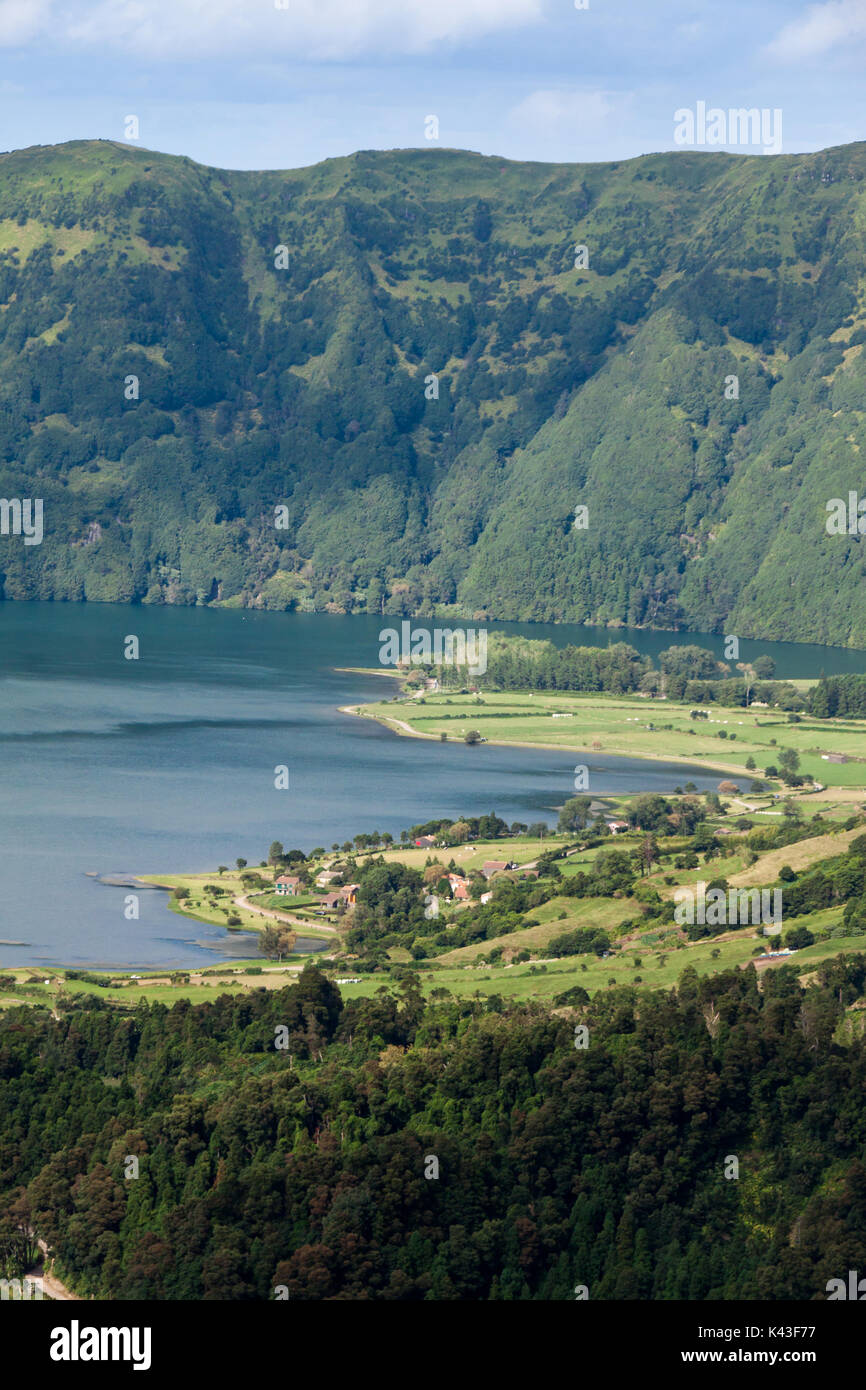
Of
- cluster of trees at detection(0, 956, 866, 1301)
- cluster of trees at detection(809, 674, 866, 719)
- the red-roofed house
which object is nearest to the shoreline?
cluster of trees at detection(809, 674, 866, 719)

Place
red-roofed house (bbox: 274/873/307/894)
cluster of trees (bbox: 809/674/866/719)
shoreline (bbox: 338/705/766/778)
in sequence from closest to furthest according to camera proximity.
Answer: red-roofed house (bbox: 274/873/307/894) → shoreline (bbox: 338/705/766/778) → cluster of trees (bbox: 809/674/866/719)

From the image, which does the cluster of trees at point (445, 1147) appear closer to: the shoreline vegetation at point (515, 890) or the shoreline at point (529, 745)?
the shoreline vegetation at point (515, 890)

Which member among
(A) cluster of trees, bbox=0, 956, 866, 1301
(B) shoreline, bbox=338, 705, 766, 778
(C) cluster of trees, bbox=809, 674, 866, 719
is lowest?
(A) cluster of trees, bbox=0, 956, 866, 1301

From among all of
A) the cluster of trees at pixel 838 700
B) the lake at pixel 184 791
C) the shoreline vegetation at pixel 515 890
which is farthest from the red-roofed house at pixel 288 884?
the cluster of trees at pixel 838 700

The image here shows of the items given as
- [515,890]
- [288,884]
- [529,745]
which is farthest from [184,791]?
[515,890]

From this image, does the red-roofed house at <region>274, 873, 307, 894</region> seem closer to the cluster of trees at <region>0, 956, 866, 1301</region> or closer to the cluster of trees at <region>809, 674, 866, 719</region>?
the cluster of trees at <region>0, 956, 866, 1301</region>
